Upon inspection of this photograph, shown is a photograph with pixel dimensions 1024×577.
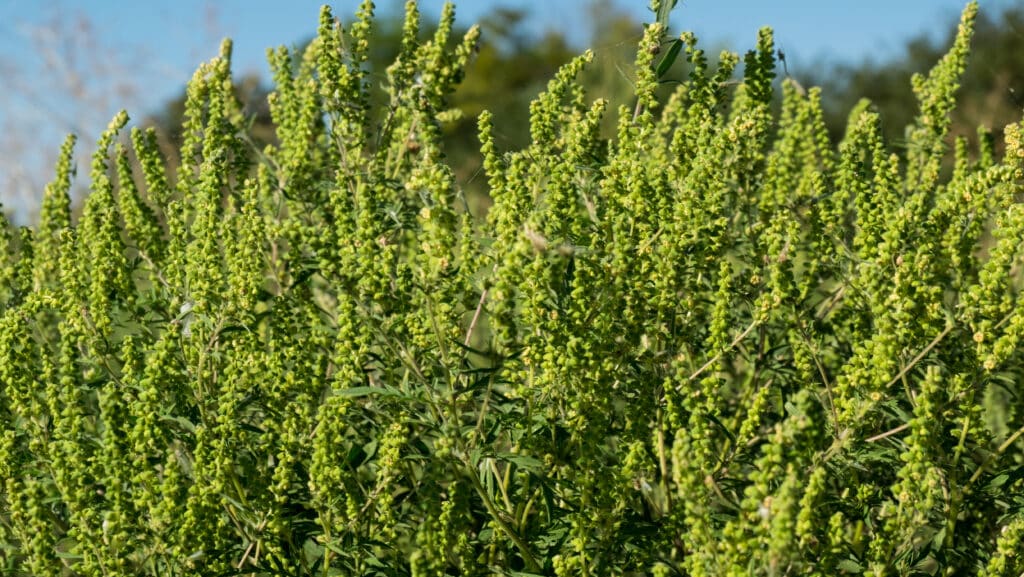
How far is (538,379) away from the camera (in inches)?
107

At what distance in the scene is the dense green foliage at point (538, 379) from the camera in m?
2.64

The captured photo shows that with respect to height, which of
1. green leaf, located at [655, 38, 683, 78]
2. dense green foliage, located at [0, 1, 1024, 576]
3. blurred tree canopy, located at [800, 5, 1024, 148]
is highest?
blurred tree canopy, located at [800, 5, 1024, 148]

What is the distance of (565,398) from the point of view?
108 inches

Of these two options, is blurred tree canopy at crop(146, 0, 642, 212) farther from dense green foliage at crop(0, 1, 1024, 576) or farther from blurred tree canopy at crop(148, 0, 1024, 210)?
dense green foliage at crop(0, 1, 1024, 576)

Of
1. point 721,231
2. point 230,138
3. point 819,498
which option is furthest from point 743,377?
point 230,138

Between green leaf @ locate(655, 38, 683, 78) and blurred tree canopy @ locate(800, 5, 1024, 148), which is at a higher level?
blurred tree canopy @ locate(800, 5, 1024, 148)

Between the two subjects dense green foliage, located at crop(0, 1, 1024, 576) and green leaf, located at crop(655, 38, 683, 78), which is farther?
green leaf, located at crop(655, 38, 683, 78)

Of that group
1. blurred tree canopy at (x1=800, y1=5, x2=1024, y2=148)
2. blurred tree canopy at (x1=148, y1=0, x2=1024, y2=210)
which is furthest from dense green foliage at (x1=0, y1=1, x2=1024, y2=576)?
blurred tree canopy at (x1=800, y1=5, x2=1024, y2=148)

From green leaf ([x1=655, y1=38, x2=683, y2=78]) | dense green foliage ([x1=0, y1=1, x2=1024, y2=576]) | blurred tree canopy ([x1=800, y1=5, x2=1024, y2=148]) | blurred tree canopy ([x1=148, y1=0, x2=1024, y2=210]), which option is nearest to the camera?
dense green foliage ([x1=0, y1=1, x2=1024, y2=576])

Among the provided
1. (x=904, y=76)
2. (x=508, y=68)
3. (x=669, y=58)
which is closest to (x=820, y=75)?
(x=904, y=76)

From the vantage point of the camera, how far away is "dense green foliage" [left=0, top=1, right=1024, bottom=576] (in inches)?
104

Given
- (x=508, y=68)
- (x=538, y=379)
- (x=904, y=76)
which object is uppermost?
(x=508, y=68)

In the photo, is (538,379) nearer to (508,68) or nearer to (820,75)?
(820,75)

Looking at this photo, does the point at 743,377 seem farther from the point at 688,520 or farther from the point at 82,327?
the point at 82,327
